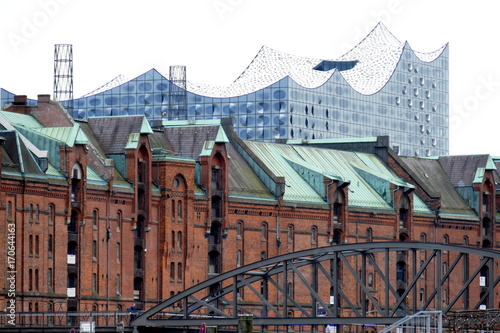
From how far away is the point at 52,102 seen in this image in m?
131

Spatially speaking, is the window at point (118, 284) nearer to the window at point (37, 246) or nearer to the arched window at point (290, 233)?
the window at point (37, 246)

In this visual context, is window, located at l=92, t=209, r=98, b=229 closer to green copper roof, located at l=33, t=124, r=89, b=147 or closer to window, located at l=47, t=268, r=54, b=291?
green copper roof, located at l=33, t=124, r=89, b=147

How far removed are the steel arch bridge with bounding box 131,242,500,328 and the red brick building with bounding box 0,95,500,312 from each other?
7.95 ft

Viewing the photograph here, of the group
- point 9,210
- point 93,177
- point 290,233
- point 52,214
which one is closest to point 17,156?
point 9,210

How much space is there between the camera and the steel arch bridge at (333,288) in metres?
105

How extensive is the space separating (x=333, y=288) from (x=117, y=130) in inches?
855

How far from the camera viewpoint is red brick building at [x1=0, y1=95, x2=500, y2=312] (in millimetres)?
118875

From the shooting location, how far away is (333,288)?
142m

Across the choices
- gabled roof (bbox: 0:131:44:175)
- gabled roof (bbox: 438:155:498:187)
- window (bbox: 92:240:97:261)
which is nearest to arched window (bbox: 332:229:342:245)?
gabled roof (bbox: 438:155:498:187)

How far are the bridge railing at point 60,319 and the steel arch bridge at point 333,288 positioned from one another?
9.00 ft

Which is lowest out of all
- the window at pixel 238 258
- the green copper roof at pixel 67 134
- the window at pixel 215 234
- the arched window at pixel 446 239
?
the window at pixel 238 258

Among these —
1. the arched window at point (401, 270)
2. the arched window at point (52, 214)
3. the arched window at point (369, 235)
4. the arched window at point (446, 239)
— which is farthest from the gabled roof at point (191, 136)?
the arched window at point (446, 239)

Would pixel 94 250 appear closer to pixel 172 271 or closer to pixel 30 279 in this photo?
pixel 30 279

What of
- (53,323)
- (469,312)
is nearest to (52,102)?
(53,323)
